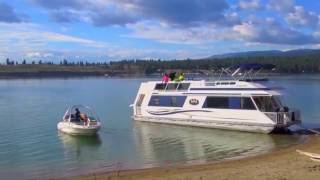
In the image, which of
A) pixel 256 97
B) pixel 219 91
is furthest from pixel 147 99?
pixel 256 97

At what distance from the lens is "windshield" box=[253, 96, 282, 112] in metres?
33.3

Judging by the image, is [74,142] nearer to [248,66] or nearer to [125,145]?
[125,145]

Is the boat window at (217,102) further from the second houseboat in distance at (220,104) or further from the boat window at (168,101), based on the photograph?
the boat window at (168,101)

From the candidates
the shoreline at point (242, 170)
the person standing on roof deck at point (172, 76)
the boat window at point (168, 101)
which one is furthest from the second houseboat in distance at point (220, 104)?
the shoreline at point (242, 170)

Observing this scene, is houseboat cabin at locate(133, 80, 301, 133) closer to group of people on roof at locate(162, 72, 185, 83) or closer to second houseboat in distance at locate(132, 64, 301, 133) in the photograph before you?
second houseboat in distance at locate(132, 64, 301, 133)

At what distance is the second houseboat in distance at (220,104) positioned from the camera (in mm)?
33062

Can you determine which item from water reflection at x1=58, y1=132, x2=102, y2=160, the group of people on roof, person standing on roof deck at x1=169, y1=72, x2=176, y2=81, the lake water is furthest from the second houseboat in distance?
water reflection at x1=58, y1=132, x2=102, y2=160

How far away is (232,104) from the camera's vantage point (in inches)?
1351

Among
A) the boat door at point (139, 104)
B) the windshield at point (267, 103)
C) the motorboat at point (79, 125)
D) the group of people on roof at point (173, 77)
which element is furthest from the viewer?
the boat door at point (139, 104)

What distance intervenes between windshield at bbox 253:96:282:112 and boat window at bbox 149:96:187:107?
18.9 ft

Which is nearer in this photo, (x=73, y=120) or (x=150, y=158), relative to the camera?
(x=150, y=158)

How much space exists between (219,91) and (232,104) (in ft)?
4.60

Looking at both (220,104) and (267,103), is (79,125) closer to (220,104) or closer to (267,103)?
(220,104)

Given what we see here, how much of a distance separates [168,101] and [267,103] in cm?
777
